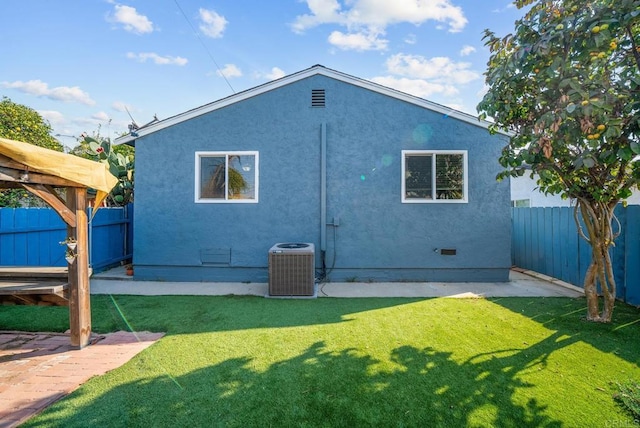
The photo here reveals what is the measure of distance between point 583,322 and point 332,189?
199 inches

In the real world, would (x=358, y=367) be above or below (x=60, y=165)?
below

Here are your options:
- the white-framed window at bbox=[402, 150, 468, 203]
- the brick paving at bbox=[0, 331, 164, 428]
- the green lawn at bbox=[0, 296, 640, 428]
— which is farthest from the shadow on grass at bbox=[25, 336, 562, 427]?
the white-framed window at bbox=[402, 150, 468, 203]

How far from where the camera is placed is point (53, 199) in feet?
11.2

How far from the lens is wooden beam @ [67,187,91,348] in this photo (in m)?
3.62

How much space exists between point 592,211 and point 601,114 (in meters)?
1.84

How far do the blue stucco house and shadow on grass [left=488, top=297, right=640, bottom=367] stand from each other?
5.86 ft

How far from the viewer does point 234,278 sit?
7203mm

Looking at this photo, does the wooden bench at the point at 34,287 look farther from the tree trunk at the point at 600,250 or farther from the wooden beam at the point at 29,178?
the tree trunk at the point at 600,250

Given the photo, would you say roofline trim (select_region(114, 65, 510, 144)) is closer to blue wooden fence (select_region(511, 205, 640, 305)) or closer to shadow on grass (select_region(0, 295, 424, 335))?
blue wooden fence (select_region(511, 205, 640, 305))

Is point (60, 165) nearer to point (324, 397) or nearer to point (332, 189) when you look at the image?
point (324, 397)

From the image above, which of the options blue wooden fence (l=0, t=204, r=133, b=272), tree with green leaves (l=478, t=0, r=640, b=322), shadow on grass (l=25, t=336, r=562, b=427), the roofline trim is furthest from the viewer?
the roofline trim

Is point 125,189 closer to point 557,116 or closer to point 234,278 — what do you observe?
point 234,278

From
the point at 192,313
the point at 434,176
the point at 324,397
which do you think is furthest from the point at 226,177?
the point at 324,397

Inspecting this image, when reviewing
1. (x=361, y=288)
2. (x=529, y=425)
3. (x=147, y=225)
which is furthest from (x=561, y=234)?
(x=147, y=225)
